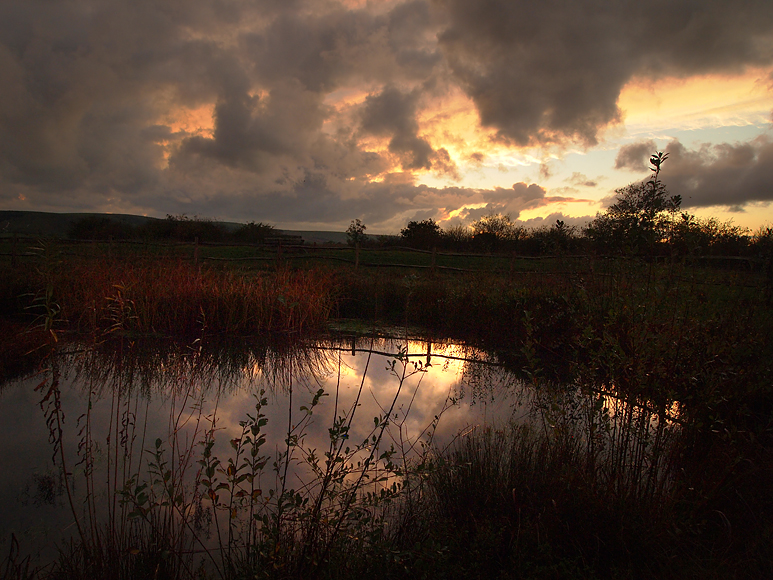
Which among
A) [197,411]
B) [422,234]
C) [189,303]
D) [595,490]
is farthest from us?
[422,234]

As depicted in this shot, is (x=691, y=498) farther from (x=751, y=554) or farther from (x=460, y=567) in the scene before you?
(x=460, y=567)

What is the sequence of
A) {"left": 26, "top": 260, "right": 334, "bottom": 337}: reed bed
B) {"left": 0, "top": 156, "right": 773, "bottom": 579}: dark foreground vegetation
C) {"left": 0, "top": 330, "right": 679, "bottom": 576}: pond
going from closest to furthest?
{"left": 0, "top": 156, "right": 773, "bottom": 579}: dark foreground vegetation → {"left": 0, "top": 330, "right": 679, "bottom": 576}: pond → {"left": 26, "top": 260, "right": 334, "bottom": 337}: reed bed

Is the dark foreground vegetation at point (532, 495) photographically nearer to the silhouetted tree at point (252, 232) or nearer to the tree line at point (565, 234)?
the tree line at point (565, 234)

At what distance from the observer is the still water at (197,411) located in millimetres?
2163

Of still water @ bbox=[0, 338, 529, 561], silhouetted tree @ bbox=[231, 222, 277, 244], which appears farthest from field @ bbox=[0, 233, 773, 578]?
silhouetted tree @ bbox=[231, 222, 277, 244]

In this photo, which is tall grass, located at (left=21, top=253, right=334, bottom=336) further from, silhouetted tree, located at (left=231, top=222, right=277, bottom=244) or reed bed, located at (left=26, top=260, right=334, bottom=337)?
silhouetted tree, located at (left=231, top=222, right=277, bottom=244)

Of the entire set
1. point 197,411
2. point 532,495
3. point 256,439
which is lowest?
point 197,411

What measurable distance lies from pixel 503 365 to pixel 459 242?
75.6 ft

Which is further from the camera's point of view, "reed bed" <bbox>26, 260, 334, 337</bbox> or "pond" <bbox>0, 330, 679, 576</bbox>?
"reed bed" <bbox>26, 260, 334, 337</bbox>

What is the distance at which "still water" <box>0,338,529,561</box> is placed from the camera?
7.10ft

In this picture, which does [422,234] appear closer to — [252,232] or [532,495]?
[252,232]

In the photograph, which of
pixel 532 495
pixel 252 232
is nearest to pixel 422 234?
pixel 252 232

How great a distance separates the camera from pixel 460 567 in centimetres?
174

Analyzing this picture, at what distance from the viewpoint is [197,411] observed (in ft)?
11.6
